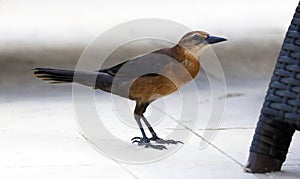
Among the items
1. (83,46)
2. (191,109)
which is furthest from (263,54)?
(191,109)

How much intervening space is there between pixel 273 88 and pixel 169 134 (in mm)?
1011

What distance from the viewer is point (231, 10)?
956 cm

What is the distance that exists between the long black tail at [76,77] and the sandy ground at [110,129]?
32cm

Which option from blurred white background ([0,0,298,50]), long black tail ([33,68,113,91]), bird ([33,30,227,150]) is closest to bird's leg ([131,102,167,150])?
bird ([33,30,227,150])

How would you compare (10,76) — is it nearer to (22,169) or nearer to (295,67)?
(22,169)

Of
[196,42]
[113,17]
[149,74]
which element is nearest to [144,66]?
[149,74]

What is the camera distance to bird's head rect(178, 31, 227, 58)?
4491 millimetres

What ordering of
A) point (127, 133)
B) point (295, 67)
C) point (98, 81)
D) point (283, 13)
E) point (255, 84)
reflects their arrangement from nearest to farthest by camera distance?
point (295, 67) < point (98, 81) < point (127, 133) < point (255, 84) < point (283, 13)

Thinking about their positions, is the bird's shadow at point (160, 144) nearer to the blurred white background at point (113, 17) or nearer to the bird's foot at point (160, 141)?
the bird's foot at point (160, 141)

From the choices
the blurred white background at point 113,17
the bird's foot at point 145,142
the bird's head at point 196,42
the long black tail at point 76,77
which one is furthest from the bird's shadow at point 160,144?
the blurred white background at point 113,17

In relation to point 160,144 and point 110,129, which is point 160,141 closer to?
point 160,144

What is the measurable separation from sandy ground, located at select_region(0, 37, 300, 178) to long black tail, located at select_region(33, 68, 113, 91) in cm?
32

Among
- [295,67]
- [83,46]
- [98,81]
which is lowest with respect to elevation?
[83,46]

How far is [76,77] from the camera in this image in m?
4.47
